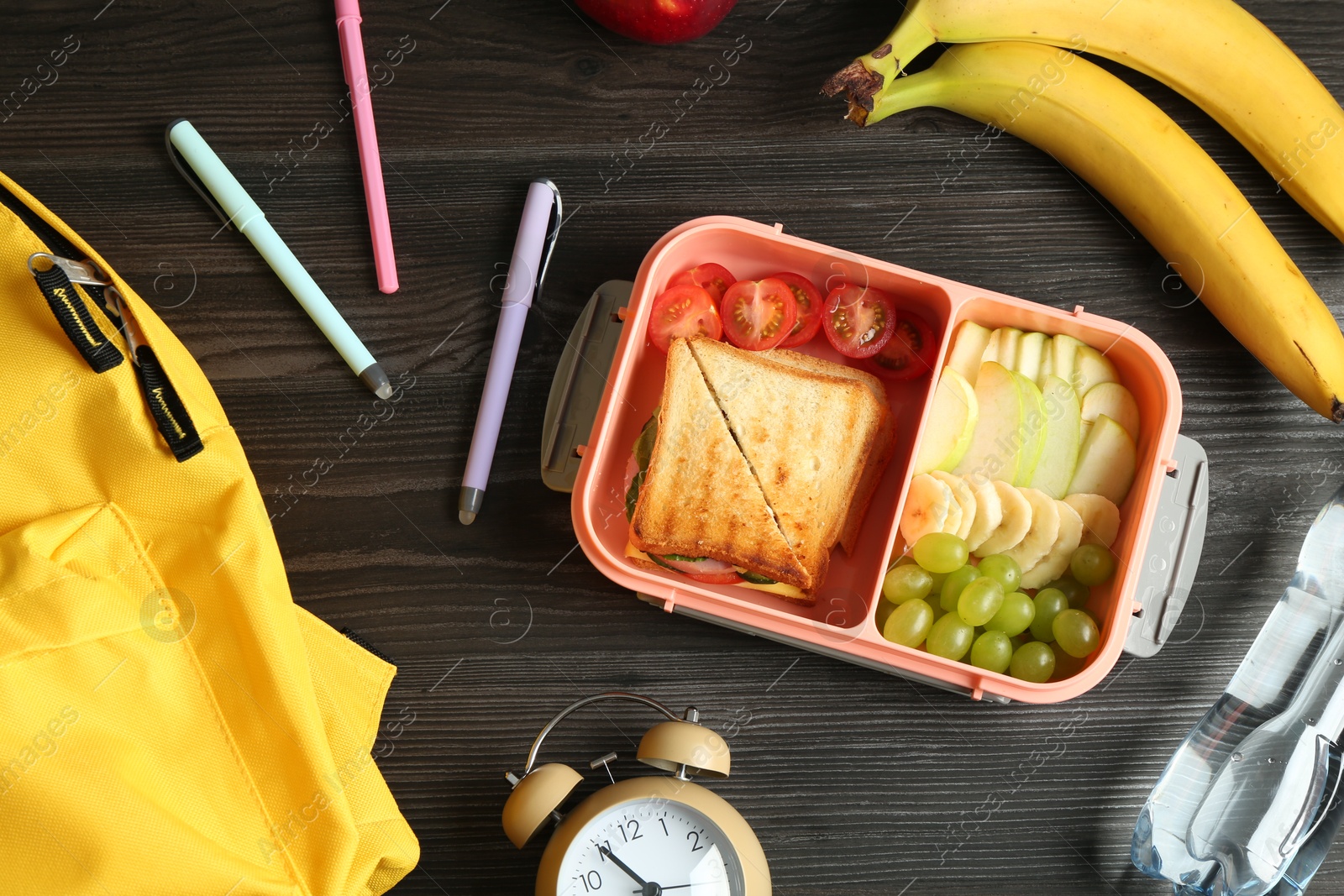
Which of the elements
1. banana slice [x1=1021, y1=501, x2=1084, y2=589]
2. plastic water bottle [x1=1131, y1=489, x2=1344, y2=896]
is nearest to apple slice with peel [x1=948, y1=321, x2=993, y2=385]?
banana slice [x1=1021, y1=501, x2=1084, y2=589]

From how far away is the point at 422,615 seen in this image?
4.28ft

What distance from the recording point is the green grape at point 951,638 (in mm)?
1169

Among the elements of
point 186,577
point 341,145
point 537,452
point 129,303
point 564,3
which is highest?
point 564,3

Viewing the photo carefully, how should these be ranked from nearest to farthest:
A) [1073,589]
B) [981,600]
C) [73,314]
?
[73,314]
[981,600]
[1073,589]

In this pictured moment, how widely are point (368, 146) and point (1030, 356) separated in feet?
3.51

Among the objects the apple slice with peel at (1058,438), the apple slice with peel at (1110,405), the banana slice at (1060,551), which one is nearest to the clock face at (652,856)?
the banana slice at (1060,551)

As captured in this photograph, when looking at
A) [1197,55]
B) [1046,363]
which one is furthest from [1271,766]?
[1197,55]

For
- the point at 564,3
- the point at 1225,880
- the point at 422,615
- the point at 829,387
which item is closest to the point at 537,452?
the point at 422,615

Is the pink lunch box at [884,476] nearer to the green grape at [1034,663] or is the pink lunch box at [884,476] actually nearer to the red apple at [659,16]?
the green grape at [1034,663]

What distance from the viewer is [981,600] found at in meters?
1.15

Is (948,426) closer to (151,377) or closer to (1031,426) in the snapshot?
(1031,426)

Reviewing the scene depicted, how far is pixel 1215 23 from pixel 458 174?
3.87 feet

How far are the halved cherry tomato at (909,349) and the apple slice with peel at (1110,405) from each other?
24 centimetres

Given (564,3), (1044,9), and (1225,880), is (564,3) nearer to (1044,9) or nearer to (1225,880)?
(1044,9)
